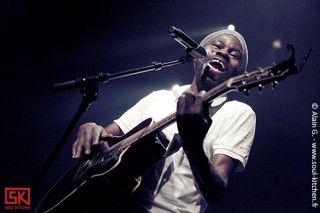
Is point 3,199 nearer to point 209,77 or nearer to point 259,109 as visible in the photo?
point 209,77

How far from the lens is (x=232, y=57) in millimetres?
2814

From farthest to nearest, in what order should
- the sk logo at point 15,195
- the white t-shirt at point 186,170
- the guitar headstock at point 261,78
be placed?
the sk logo at point 15,195 → the white t-shirt at point 186,170 → the guitar headstock at point 261,78

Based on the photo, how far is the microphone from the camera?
1.95 meters

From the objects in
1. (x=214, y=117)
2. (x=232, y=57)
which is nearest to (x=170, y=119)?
(x=214, y=117)

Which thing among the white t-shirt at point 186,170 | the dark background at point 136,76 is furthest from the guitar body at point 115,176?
the dark background at point 136,76

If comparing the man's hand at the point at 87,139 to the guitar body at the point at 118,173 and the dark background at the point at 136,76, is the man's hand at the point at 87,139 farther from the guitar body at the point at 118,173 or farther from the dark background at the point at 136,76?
the dark background at the point at 136,76

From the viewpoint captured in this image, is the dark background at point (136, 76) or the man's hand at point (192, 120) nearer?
the man's hand at point (192, 120)

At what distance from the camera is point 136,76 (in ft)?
14.6

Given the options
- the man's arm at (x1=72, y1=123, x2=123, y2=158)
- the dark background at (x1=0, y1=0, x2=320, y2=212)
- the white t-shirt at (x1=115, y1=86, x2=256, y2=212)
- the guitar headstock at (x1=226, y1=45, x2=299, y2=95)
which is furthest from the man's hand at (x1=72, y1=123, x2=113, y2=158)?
the dark background at (x1=0, y1=0, x2=320, y2=212)

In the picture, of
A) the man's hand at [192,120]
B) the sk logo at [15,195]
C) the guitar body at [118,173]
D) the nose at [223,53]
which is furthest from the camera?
the sk logo at [15,195]

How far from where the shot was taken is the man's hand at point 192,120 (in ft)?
5.43

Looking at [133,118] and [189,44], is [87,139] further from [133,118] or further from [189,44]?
[189,44]

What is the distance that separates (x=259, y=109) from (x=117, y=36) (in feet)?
7.46

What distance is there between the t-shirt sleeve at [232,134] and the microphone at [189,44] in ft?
1.62
